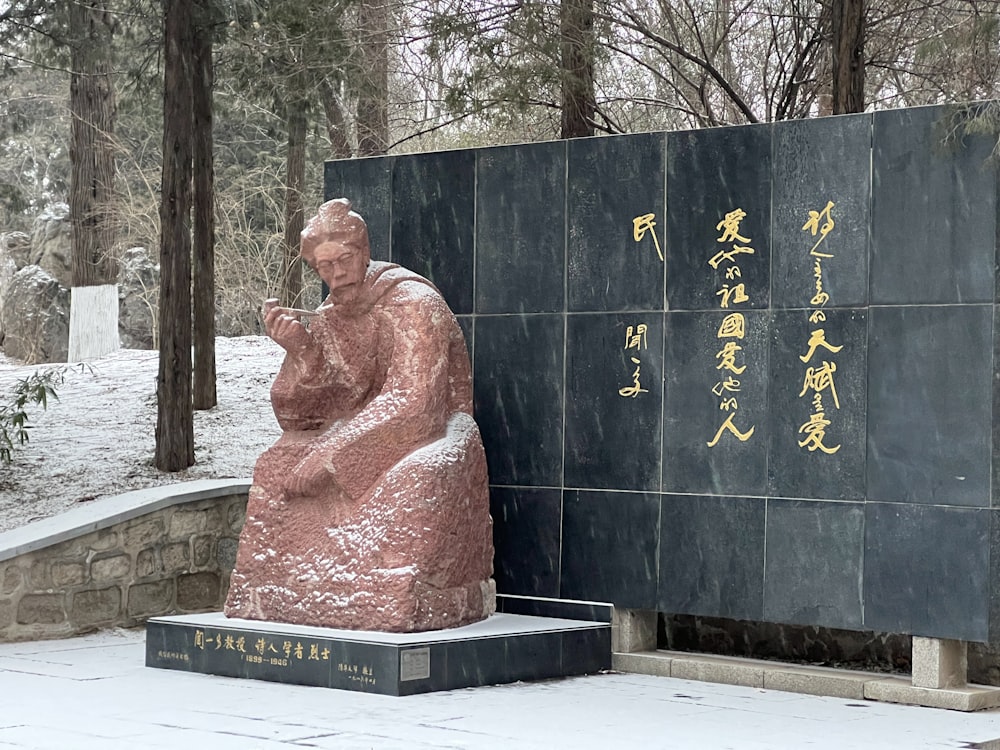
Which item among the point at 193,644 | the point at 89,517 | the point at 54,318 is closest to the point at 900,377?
the point at 193,644

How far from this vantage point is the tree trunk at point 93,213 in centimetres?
1542

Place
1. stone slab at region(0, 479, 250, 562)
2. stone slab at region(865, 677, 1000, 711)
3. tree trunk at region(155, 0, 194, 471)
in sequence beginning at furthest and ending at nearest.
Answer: tree trunk at region(155, 0, 194, 471)
stone slab at region(0, 479, 250, 562)
stone slab at region(865, 677, 1000, 711)

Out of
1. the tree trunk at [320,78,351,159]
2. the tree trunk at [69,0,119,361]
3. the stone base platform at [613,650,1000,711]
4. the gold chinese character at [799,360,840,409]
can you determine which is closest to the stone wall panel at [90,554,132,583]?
the stone base platform at [613,650,1000,711]

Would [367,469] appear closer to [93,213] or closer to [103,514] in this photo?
[103,514]

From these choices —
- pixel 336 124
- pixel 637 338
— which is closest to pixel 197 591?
pixel 637 338

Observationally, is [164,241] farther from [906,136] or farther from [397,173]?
[906,136]

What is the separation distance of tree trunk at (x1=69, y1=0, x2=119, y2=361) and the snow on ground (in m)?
1.90

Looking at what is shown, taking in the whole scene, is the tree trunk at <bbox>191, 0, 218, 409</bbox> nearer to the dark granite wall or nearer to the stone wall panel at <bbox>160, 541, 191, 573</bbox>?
the stone wall panel at <bbox>160, 541, 191, 573</bbox>

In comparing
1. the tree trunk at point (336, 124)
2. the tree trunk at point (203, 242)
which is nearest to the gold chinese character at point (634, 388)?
the tree trunk at point (203, 242)

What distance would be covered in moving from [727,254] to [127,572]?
372cm

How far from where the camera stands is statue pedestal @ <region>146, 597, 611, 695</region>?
6133 millimetres

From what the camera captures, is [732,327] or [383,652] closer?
[383,652]

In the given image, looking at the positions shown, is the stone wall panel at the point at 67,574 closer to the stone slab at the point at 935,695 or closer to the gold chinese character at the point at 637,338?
the gold chinese character at the point at 637,338

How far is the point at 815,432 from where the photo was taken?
6578 millimetres
